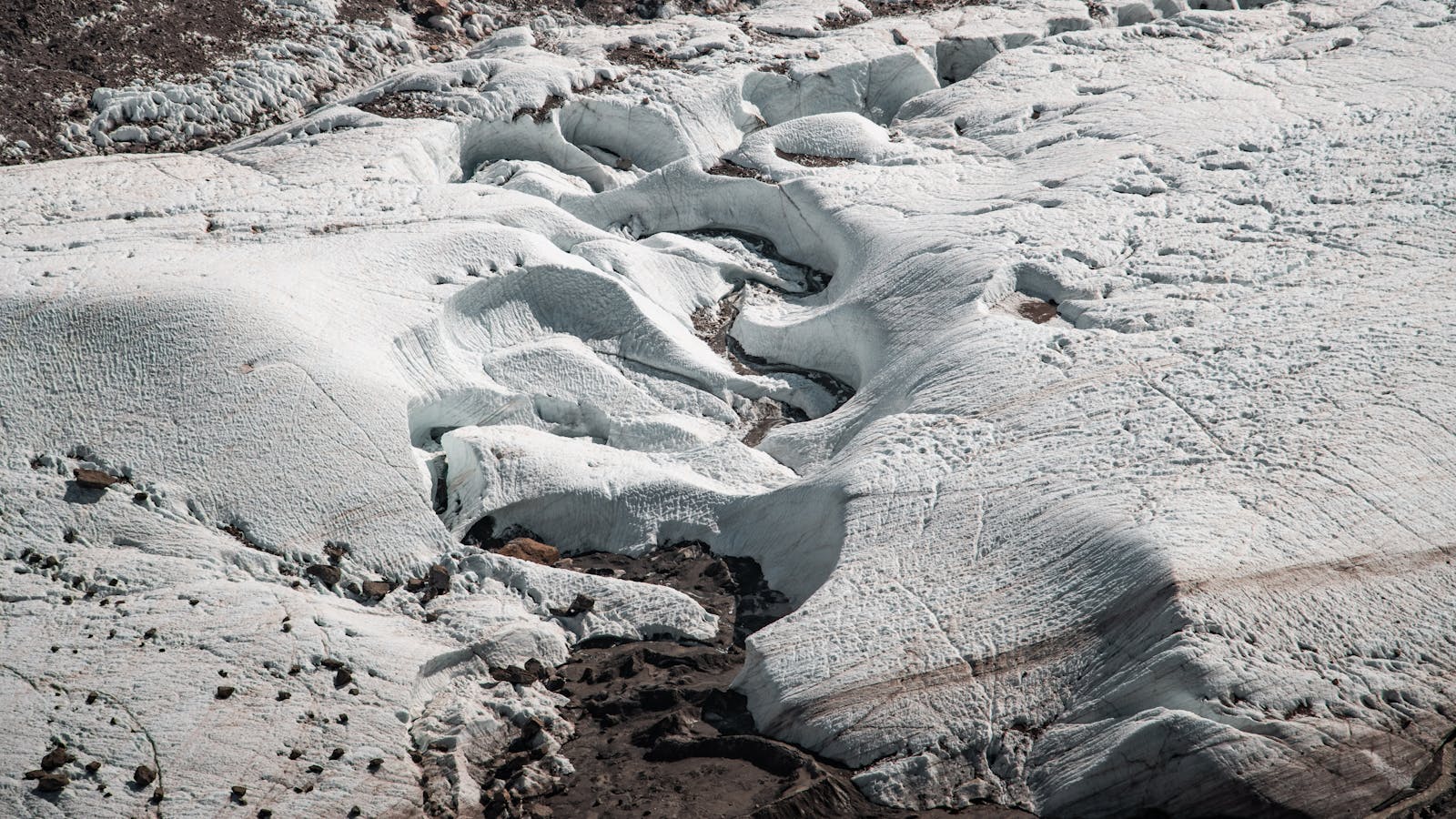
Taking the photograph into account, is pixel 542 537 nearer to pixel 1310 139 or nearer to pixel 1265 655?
pixel 1265 655

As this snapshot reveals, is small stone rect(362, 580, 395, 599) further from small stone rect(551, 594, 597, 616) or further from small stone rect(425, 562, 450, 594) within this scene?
small stone rect(551, 594, 597, 616)

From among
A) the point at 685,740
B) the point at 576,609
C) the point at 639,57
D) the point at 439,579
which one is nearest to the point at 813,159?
the point at 639,57

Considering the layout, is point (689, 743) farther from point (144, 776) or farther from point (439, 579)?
point (144, 776)

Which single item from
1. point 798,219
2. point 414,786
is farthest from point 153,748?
point 798,219

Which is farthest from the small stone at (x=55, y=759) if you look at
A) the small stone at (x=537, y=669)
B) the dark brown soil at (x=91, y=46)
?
the dark brown soil at (x=91, y=46)

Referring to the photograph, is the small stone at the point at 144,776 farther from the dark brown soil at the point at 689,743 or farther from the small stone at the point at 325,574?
the dark brown soil at the point at 689,743

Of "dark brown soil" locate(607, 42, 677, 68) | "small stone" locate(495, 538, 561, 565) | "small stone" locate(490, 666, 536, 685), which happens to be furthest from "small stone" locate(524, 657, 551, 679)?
"dark brown soil" locate(607, 42, 677, 68)
